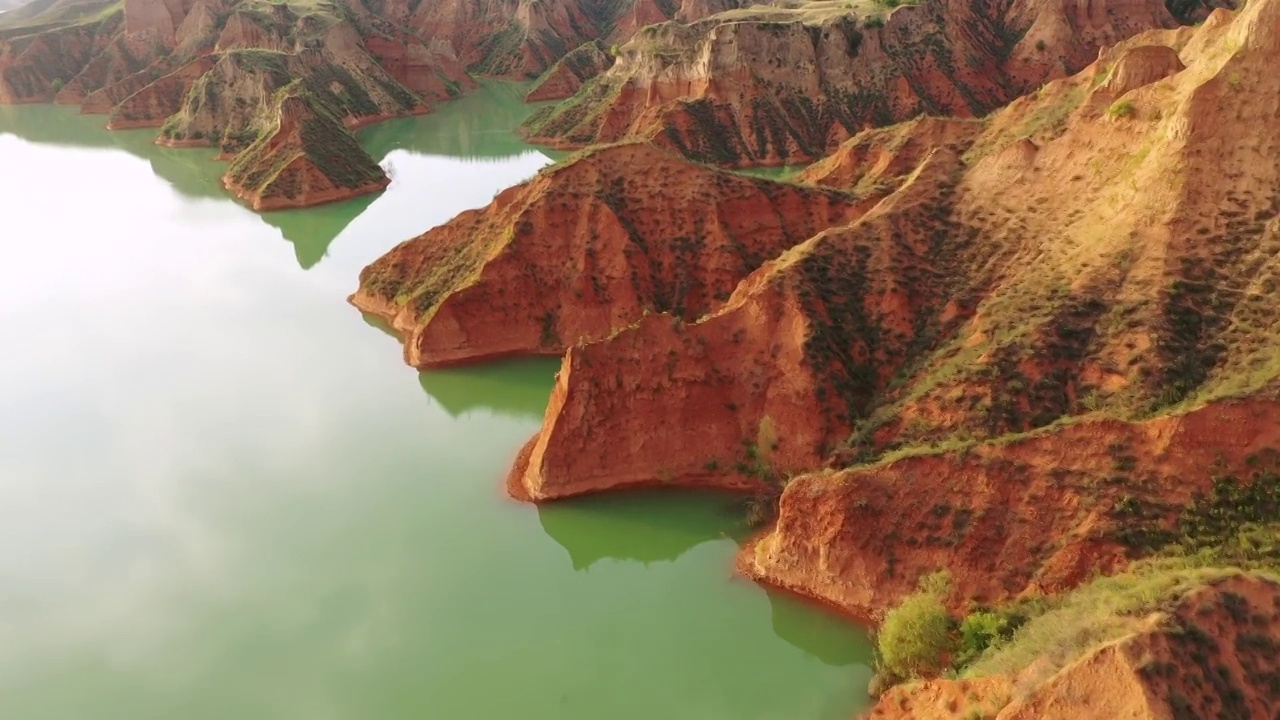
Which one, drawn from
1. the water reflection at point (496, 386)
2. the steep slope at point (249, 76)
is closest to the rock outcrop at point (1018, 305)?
the water reflection at point (496, 386)

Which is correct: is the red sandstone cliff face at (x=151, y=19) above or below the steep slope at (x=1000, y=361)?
above

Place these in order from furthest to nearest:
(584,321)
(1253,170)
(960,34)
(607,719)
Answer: (960,34) → (584,321) → (1253,170) → (607,719)

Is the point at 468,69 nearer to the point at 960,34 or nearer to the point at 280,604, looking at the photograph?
the point at 960,34

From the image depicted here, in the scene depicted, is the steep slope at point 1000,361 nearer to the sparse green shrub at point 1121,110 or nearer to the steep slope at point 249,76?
the sparse green shrub at point 1121,110

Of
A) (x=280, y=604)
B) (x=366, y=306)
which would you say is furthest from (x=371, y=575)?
(x=366, y=306)

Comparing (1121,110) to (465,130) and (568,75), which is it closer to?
(465,130)
